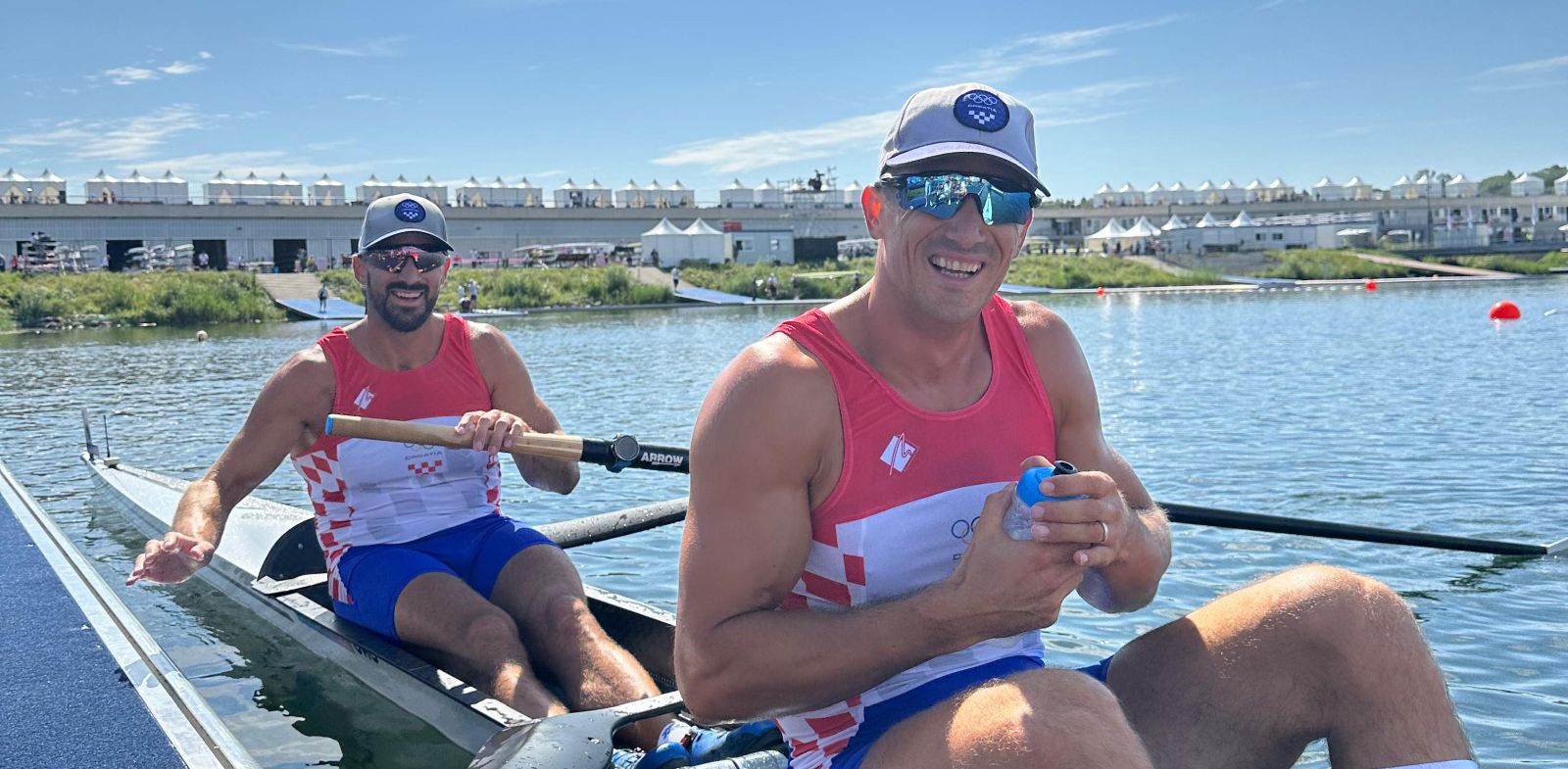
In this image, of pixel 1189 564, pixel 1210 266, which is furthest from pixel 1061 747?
pixel 1210 266

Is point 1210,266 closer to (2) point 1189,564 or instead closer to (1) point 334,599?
(2) point 1189,564

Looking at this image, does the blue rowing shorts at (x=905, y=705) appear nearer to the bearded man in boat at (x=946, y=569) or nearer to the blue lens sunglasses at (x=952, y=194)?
the bearded man in boat at (x=946, y=569)

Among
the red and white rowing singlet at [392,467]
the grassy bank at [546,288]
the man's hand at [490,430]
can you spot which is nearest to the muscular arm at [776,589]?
the man's hand at [490,430]

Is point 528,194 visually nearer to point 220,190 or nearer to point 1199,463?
point 220,190

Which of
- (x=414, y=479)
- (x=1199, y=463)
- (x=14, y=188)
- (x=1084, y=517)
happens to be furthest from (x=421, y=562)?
(x=14, y=188)

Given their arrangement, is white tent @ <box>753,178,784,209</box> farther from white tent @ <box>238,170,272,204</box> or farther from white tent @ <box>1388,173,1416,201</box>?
white tent @ <box>1388,173,1416,201</box>

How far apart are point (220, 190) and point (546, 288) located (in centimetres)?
2636

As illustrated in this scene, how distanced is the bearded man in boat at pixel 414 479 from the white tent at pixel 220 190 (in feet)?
220

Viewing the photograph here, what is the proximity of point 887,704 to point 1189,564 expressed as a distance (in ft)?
19.5

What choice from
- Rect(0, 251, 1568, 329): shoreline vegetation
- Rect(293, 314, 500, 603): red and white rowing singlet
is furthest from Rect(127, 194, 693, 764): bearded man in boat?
Rect(0, 251, 1568, 329): shoreline vegetation

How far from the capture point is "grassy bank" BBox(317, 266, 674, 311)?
159 feet

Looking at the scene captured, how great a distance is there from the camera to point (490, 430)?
437 centimetres

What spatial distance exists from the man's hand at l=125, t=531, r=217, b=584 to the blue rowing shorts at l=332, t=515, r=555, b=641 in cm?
58

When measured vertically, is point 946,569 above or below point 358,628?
above
